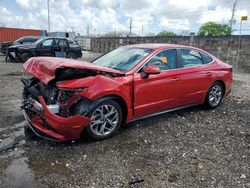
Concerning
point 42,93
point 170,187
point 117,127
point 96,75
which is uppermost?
point 96,75

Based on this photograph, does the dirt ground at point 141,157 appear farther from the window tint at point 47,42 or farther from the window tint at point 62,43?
the window tint at point 62,43

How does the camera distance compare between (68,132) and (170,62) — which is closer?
(68,132)

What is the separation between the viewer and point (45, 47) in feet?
48.0

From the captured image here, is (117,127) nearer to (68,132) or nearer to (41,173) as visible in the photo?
(68,132)

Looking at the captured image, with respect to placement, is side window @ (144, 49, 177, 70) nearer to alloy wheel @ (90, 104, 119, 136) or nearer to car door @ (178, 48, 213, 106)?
car door @ (178, 48, 213, 106)

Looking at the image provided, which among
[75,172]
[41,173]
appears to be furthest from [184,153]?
[41,173]

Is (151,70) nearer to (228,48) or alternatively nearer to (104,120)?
(104,120)

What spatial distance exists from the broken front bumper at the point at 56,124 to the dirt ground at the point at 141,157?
0.24m

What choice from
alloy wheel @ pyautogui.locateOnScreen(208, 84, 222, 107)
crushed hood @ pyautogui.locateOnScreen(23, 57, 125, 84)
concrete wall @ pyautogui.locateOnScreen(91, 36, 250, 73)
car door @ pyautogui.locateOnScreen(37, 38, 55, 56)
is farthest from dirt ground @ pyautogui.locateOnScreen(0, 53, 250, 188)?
car door @ pyautogui.locateOnScreen(37, 38, 55, 56)

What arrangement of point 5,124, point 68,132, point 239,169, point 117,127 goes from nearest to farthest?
point 239,169, point 68,132, point 117,127, point 5,124

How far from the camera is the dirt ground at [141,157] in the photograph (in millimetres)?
2992

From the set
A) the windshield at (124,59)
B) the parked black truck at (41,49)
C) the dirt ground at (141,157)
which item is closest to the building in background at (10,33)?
the parked black truck at (41,49)

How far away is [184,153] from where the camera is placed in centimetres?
369

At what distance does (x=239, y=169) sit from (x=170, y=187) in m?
1.06
